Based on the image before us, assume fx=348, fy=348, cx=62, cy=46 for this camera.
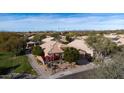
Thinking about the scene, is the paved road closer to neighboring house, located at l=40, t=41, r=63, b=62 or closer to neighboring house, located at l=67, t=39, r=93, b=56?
neighboring house, located at l=40, t=41, r=63, b=62

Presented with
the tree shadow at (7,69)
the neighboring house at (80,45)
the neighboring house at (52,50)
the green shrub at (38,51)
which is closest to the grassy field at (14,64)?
the tree shadow at (7,69)

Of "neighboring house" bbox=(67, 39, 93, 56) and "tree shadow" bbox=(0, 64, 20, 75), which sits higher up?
"neighboring house" bbox=(67, 39, 93, 56)

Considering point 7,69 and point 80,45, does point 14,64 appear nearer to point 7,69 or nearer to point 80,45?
point 7,69

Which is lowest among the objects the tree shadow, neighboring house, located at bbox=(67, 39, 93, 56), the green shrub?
the tree shadow

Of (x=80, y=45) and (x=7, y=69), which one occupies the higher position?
(x=80, y=45)

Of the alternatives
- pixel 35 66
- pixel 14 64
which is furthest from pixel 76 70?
pixel 14 64

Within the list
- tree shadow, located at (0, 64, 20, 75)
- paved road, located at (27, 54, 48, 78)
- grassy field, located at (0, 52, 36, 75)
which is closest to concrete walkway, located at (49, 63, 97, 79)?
paved road, located at (27, 54, 48, 78)
